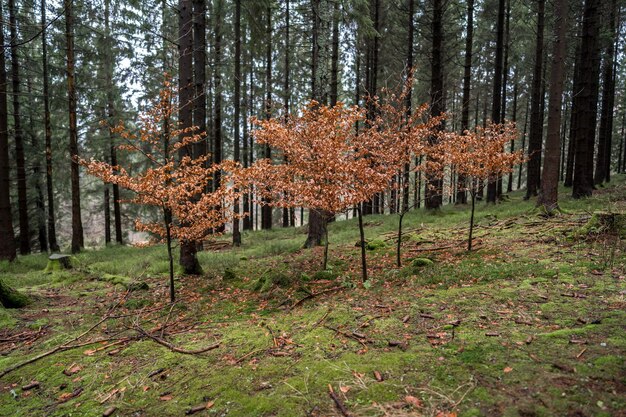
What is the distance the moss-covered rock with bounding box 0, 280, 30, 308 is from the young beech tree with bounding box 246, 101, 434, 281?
5231mm

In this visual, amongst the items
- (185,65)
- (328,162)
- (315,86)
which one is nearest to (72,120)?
(185,65)

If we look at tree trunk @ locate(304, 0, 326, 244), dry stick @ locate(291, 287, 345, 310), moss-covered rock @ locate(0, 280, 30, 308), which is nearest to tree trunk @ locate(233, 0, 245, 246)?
tree trunk @ locate(304, 0, 326, 244)

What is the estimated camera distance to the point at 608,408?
8.16 ft

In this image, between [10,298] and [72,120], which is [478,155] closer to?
[10,298]

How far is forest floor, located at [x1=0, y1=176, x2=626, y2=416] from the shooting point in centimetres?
296

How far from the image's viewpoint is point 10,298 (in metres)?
6.70

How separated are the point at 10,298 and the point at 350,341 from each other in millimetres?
7027

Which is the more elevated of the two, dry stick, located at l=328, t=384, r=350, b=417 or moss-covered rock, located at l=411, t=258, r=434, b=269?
moss-covered rock, located at l=411, t=258, r=434, b=269

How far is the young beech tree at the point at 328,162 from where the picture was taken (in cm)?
658

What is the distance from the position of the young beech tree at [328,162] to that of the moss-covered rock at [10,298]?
5.23 metres

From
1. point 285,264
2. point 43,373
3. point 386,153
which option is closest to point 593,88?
point 386,153

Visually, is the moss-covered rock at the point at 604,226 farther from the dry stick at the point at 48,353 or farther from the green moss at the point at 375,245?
the dry stick at the point at 48,353

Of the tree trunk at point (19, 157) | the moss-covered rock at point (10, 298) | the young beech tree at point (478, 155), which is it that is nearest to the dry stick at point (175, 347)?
the moss-covered rock at point (10, 298)

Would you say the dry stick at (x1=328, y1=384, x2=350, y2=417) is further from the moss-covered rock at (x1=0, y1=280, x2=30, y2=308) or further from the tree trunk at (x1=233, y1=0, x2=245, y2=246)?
the tree trunk at (x1=233, y1=0, x2=245, y2=246)
